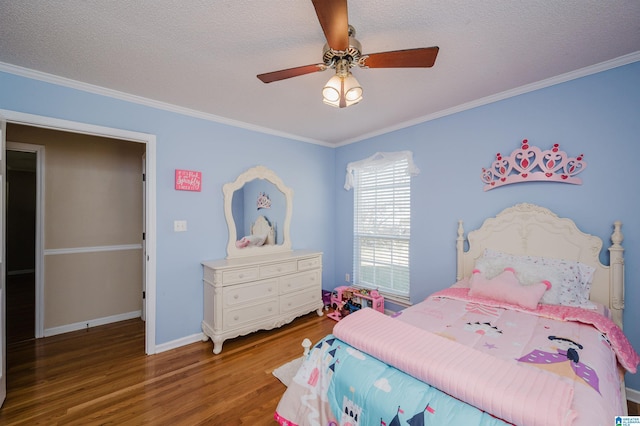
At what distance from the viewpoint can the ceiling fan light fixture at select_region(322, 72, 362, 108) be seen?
1.52 meters

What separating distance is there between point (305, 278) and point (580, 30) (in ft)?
10.4

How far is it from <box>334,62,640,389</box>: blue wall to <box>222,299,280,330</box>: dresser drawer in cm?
170

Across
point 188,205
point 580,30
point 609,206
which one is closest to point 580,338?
point 609,206

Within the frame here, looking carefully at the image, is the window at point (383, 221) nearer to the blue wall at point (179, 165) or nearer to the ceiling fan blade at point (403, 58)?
the blue wall at point (179, 165)

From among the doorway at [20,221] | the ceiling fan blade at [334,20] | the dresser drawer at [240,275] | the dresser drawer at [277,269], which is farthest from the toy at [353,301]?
the doorway at [20,221]

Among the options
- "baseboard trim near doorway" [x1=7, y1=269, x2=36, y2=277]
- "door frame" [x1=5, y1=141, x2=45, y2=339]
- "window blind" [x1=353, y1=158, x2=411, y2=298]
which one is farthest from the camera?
"baseboard trim near doorway" [x1=7, y1=269, x2=36, y2=277]

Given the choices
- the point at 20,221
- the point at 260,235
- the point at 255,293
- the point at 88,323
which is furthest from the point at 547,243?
the point at 20,221

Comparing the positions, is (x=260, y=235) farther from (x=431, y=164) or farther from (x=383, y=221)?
(x=431, y=164)

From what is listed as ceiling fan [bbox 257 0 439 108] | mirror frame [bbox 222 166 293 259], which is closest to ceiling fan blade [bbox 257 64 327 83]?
ceiling fan [bbox 257 0 439 108]


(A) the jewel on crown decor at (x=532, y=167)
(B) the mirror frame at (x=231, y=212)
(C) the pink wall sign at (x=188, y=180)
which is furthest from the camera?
(B) the mirror frame at (x=231, y=212)

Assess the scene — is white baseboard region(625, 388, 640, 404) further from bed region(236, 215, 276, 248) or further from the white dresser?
bed region(236, 215, 276, 248)

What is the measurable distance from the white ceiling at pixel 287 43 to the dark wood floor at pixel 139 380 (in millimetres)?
2478

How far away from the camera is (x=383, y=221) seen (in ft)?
11.6

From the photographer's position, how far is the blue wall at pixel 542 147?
6.33ft
